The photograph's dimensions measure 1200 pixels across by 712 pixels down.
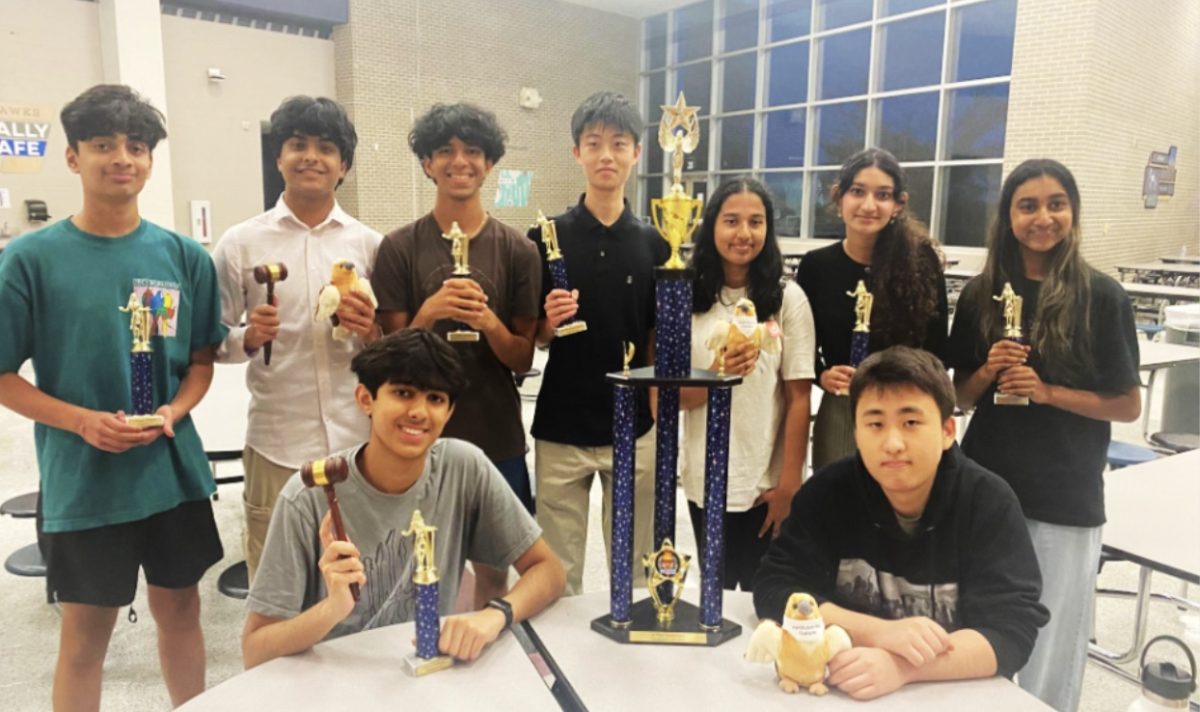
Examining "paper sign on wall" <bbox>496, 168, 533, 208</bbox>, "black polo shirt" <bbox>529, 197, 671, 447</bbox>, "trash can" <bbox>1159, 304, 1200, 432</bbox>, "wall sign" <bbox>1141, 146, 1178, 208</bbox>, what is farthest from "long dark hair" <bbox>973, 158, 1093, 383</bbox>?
"paper sign on wall" <bbox>496, 168, 533, 208</bbox>

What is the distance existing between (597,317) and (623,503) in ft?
2.65

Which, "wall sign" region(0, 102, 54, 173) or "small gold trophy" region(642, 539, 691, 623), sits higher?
"wall sign" region(0, 102, 54, 173)

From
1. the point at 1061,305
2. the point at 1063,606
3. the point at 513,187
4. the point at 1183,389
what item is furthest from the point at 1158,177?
the point at 1063,606

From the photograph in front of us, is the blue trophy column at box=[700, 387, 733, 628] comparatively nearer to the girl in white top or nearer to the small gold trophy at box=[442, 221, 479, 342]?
the girl in white top

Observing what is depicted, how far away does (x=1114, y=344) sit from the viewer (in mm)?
1861

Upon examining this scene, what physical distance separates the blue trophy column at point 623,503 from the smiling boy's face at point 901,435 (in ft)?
1.33

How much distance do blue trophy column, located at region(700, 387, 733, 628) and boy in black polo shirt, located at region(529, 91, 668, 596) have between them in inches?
27.6

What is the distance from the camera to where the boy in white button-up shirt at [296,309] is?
6.59ft

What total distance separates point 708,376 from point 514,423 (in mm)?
866

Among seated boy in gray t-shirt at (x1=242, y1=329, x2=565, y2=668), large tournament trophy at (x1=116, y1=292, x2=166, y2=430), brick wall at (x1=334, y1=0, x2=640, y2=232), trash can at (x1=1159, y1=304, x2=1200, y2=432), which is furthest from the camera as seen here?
brick wall at (x1=334, y1=0, x2=640, y2=232)

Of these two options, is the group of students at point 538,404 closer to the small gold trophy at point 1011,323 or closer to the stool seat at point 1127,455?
the small gold trophy at point 1011,323

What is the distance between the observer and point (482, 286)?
2092mm

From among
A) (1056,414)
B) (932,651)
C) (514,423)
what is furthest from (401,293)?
(1056,414)

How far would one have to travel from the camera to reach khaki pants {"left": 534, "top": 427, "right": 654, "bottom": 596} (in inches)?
87.7
